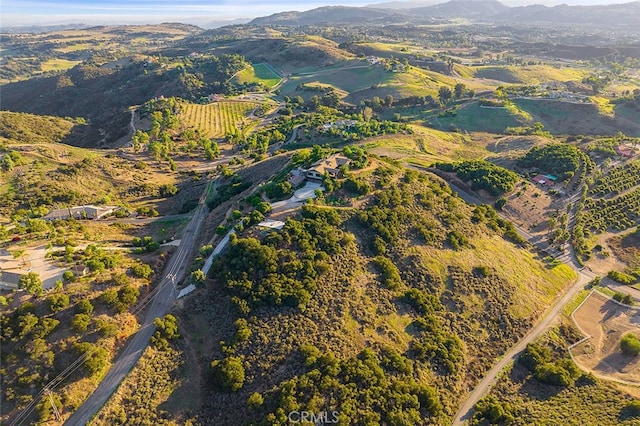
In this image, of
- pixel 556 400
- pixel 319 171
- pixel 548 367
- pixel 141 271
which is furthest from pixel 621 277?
pixel 141 271

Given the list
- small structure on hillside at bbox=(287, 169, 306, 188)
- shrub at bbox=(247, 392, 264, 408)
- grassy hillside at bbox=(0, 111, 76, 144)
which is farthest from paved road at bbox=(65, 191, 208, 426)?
grassy hillside at bbox=(0, 111, 76, 144)

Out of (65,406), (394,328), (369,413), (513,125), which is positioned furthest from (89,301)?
(513,125)

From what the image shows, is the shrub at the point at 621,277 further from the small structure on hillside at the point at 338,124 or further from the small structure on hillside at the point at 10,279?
the small structure on hillside at the point at 10,279

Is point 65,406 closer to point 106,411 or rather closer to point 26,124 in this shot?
point 106,411

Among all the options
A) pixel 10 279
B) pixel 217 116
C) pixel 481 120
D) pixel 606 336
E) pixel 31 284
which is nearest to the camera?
pixel 31 284

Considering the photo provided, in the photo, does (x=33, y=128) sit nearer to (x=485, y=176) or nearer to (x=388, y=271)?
(x=388, y=271)

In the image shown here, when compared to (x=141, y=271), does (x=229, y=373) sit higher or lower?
lower
